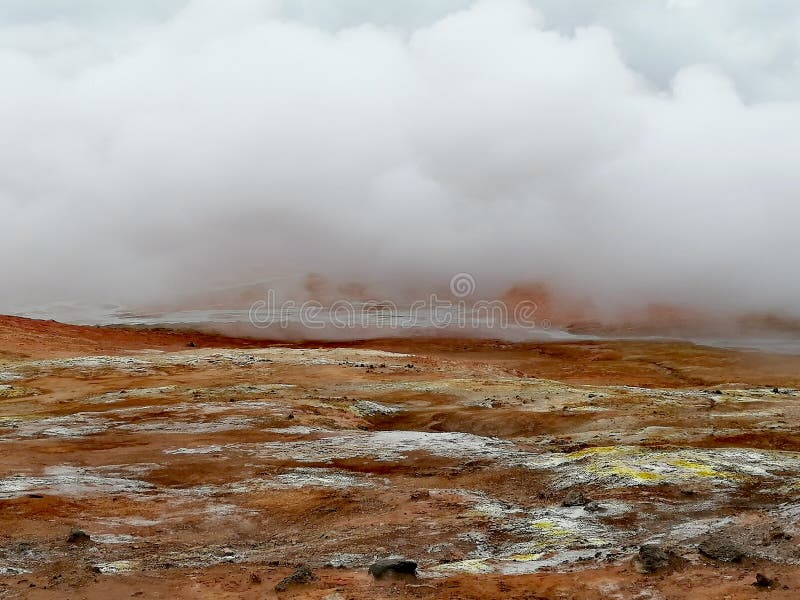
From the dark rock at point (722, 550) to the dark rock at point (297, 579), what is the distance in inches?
235

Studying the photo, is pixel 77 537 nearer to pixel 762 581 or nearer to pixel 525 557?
pixel 525 557

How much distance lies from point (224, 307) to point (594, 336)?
3109 inches

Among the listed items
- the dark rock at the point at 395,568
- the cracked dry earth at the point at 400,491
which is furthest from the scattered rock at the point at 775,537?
the dark rock at the point at 395,568

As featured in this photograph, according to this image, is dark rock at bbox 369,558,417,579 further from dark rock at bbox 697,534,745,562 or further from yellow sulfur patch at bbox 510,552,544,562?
dark rock at bbox 697,534,745,562

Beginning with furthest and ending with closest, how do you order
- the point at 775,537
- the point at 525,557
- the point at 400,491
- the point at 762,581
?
1. the point at 400,491
2. the point at 525,557
3. the point at 775,537
4. the point at 762,581

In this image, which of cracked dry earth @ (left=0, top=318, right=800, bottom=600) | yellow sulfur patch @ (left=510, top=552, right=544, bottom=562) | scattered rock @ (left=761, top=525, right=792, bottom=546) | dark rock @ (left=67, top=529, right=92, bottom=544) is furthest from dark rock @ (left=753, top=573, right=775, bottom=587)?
dark rock @ (left=67, top=529, right=92, bottom=544)

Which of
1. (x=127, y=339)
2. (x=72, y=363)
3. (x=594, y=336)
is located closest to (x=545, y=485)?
(x=72, y=363)

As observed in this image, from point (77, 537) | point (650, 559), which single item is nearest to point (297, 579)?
point (650, 559)

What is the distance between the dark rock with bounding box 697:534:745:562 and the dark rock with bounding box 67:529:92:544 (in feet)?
36.7

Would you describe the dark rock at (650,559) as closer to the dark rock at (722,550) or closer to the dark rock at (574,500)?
the dark rock at (722,550)

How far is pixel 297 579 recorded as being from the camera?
427 inches

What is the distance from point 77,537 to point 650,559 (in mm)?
10544

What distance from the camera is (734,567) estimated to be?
34.6ft

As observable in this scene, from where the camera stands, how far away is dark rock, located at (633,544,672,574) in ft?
34.8
